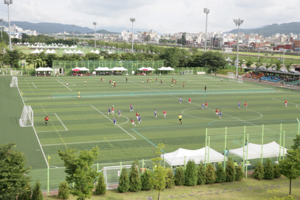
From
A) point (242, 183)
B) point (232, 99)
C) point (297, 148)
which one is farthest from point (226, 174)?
point (232, 99)

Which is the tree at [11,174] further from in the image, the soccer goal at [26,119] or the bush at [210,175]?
the soccer goal at [26,119]

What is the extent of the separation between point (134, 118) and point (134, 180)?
→ 2355 cm

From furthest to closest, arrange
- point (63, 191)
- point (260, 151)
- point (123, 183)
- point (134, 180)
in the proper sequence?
1. point (260, 151)
2. point (134, 180)
3. point (123, 183)
4. point (63, 191)

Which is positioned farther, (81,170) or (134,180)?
(134,180)

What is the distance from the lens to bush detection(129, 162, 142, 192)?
20766 millimetres

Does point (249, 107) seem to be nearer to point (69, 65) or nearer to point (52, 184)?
point (52, 184)

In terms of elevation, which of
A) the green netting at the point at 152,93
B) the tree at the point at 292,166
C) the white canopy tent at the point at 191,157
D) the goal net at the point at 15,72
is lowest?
the white canopy tent at the point at 191,157

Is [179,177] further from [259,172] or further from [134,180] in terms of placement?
[259,172]

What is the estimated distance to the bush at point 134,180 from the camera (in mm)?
20766

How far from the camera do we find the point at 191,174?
21.9 m

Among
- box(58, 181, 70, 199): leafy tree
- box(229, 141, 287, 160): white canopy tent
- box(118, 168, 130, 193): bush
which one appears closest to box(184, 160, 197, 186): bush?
box(118, 168, 130, 193): bush

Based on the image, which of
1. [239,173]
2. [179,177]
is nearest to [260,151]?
[239,173]

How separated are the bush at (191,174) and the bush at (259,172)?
208 inches

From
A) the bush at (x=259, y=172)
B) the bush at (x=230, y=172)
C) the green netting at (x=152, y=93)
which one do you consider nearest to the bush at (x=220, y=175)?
the bush at (x=230, y=172)
